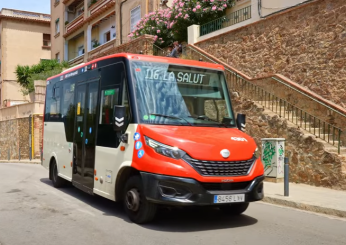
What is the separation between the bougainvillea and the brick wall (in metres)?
3.13

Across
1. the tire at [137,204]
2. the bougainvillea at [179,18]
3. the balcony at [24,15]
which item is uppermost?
the balcony at [24,15]

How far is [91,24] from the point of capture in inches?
Answer: 1310

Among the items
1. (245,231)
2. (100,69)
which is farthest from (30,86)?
(245,231)

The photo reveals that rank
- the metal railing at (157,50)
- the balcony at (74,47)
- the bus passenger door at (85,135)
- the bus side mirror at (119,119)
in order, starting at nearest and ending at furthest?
the bus side mirror at (119,119) < the bus passenger door at (85,135) < the metal railing at (157,50) < the balcony at (74,47)

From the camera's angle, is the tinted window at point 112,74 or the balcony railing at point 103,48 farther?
the balcony railing at point 103,48

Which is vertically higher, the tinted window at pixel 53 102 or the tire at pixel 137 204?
the tinted window at pixel 53 102

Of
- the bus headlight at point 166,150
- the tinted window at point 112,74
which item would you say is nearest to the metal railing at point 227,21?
the tinted window at point 112,74

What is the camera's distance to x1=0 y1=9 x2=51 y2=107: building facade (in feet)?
145

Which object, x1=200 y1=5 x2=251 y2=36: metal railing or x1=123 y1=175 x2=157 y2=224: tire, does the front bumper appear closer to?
x1=123 y1=175 x2=157 y2=224: tire

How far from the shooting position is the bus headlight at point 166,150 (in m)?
5.66

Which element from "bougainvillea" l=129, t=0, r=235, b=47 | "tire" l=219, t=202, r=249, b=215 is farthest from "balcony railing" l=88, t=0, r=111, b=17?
"tire" l=219, t=202, r=249, b=215

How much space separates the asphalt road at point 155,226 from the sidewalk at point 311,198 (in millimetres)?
294

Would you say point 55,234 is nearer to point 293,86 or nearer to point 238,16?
point 293,86

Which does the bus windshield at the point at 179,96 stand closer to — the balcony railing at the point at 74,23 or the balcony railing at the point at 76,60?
the balcony railing at the point at 76,60
